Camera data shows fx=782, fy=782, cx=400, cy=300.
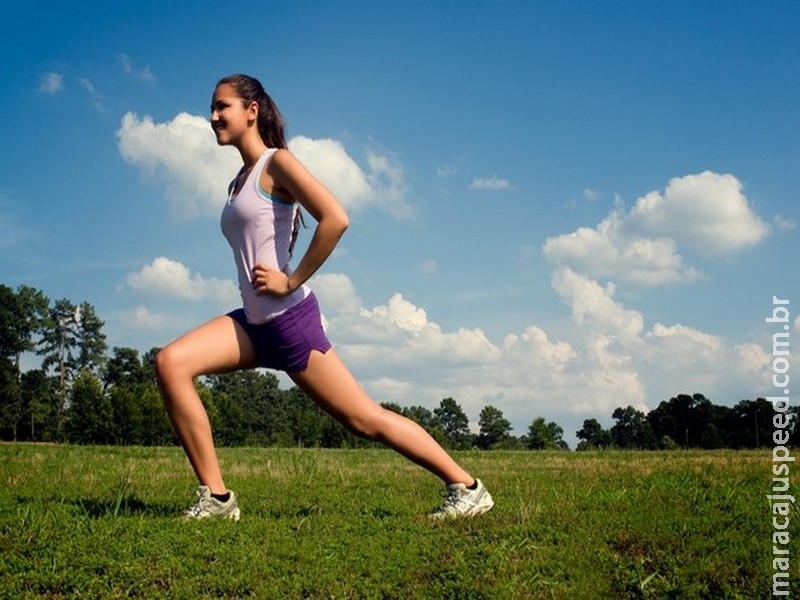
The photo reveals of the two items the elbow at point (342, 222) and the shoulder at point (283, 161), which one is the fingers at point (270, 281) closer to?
the elbow at point (342, 222)

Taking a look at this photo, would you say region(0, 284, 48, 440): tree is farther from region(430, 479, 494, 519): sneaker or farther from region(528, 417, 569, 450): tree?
region(430, 479, 494, 519): sneaker

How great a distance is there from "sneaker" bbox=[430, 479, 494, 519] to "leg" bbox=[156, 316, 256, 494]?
1658mm

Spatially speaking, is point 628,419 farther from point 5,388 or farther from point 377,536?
point 377,536

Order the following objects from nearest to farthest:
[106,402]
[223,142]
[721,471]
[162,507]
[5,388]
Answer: [223,142] → [162,507] → [721,471] → [106,402] → [5,388]

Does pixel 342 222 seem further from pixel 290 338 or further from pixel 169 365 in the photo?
pixel 169 365

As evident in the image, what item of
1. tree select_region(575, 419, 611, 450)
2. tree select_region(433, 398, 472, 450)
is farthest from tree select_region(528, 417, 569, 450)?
tree select_region(575, 419, 611, 450)

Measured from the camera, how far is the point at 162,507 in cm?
628

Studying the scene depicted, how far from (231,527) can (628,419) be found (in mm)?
150594

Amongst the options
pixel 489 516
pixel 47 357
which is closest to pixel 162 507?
pixel 489 516

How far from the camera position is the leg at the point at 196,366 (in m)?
5.19

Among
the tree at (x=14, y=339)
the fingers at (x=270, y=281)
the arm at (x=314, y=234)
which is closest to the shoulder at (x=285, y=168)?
the arm at (x=314, y=234)

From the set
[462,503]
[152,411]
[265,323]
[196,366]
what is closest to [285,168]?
[265,323]

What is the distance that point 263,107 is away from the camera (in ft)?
18.2

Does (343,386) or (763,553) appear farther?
(343,386)
